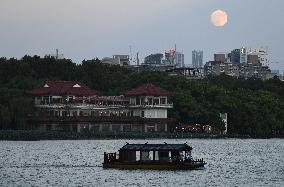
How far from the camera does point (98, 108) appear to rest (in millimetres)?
179625

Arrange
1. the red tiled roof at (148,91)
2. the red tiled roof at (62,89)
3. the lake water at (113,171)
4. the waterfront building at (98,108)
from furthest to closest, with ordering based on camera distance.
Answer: the red tiled roof at (148,91)
the red tiled roof at (62,89)
the waterfront building at (98,108)
the lake water at (113,171)

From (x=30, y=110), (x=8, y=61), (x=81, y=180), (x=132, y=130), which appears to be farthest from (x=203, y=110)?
(x=81, y=180)

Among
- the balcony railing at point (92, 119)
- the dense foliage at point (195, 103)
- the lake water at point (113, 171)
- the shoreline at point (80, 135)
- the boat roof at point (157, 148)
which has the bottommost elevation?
the lake water at point (113, 171)

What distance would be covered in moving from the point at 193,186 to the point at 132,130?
10135 centimetres

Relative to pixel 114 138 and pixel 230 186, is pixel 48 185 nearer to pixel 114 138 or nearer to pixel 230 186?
pixel 230 186

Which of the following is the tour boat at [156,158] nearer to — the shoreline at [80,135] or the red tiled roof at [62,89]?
the shoreline at [80,135]

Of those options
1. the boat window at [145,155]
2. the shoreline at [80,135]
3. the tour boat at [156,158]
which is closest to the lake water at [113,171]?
the tour boat at [156,158]

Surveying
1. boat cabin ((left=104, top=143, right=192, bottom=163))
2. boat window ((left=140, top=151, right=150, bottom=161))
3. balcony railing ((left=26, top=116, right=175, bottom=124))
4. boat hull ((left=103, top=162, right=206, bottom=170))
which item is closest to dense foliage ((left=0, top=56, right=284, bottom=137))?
balcony railing ((left=26, top=116, right=175, bottom=124))

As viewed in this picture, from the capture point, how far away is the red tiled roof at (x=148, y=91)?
181 meters

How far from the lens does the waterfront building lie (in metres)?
173

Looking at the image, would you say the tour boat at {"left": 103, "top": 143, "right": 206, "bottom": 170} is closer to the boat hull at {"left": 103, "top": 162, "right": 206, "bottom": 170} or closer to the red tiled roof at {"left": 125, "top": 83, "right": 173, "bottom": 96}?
the boat hull at {"left": 103, "top": 162, "right": 206, "bottom": 170}

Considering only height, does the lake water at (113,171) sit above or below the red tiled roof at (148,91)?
below

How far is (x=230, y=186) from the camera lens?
250ft

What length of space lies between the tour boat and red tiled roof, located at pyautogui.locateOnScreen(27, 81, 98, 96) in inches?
3543
